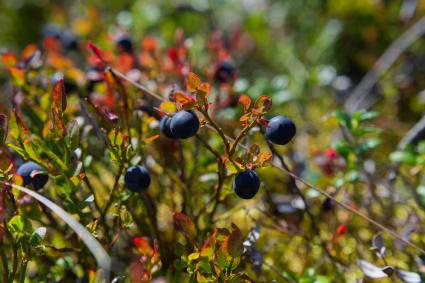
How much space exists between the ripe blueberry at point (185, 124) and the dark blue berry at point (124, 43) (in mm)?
775

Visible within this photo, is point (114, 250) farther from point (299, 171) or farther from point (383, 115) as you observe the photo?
point (383, 115)

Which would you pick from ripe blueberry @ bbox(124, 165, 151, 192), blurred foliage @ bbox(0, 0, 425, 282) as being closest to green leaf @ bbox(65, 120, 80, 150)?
blurred foliage @ bbox(0, 0, 425, 282)

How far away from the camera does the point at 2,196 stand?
36.9 inches

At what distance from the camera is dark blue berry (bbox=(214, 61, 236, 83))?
1.61 meters

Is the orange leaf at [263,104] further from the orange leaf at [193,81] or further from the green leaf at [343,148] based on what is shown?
the green leaf at [343,148]

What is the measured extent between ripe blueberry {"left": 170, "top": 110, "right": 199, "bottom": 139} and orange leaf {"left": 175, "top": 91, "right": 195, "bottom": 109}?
0.05 feet

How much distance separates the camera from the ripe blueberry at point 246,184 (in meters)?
0.94

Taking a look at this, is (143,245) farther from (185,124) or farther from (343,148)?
(343,148)

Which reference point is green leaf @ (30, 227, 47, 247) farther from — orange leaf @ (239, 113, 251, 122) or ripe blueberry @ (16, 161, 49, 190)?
orange leaf @ (239, 113, 251, 122)

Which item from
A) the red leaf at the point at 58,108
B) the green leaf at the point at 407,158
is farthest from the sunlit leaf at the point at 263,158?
the green leaf at the point at 407,158

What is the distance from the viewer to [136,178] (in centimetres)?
103

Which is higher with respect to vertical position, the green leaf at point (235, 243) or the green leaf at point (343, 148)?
→ the green leaf at point (235, 243)

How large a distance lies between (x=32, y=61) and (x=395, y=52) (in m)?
1.34

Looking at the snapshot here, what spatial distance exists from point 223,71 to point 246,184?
72 cm
